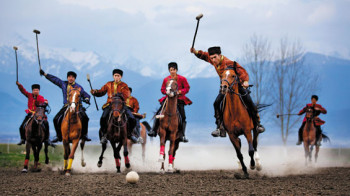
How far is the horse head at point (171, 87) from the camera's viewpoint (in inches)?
545

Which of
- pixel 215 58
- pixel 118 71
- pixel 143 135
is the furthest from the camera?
pixel 143 135

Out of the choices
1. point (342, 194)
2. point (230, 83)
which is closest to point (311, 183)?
point (342, 194)

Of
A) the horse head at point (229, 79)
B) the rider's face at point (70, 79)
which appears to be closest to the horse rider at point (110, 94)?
the rider's face at point (70, 79)

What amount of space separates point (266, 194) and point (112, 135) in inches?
277

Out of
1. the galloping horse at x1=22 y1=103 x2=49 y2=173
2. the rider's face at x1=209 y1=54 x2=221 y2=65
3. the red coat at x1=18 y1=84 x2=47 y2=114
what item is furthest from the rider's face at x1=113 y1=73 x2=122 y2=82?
the rider's face at x1=209 y1=54 x2=221 y2=65

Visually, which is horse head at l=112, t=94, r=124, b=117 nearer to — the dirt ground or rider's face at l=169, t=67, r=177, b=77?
rider's face at l=169, t=67, r=177, b=77

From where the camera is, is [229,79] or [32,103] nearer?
[229,79]

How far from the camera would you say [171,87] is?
46.2 ft

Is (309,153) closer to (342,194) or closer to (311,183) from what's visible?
(311,183)

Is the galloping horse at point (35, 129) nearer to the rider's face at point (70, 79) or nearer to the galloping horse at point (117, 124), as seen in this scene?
the rider's face at point (70, 79)

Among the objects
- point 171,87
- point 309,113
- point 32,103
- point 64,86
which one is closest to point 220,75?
point 171,87

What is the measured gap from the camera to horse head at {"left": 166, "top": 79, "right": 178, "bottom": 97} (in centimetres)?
1384

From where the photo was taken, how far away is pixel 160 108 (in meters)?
14.8

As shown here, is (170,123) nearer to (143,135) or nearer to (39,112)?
(39,112)
